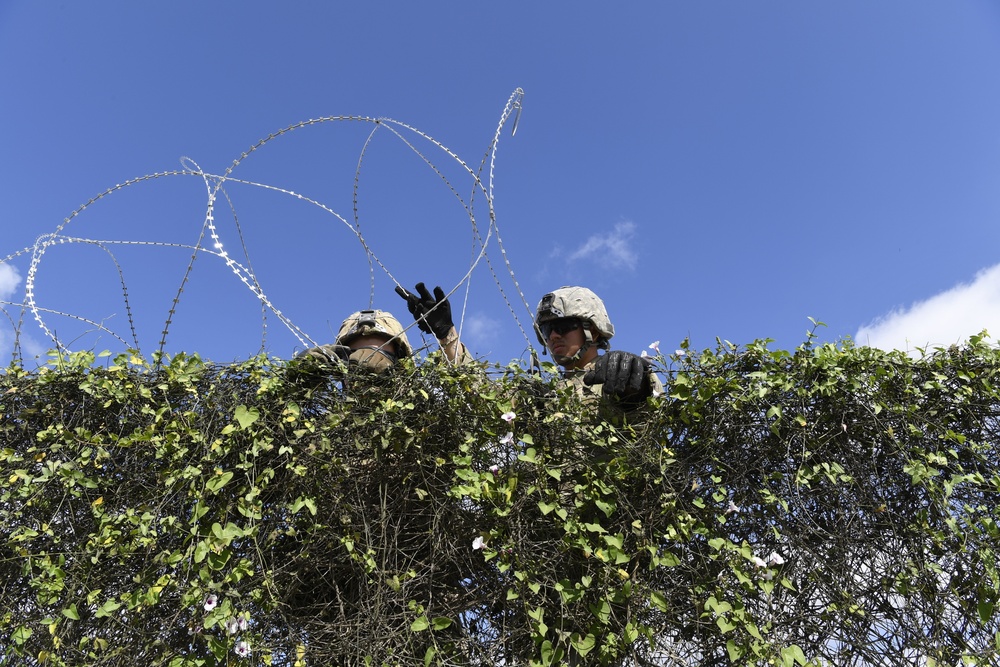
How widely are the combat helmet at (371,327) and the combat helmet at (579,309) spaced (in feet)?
2.70

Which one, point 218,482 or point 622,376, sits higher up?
point 622,376

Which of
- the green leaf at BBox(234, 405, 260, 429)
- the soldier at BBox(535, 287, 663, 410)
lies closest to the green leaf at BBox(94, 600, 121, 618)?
the green leaf at BBox(234, 405, 260, 429)

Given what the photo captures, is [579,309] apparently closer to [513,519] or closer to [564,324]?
[564,324]

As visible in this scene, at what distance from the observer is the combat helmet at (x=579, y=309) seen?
11.5 feet

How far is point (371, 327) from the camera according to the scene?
144 inches

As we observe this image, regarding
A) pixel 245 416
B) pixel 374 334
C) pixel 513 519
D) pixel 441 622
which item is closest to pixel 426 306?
pixel 374 334

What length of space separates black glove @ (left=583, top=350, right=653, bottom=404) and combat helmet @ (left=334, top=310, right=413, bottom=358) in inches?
54.8

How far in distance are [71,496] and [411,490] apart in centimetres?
132

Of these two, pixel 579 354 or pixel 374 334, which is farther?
pixel 374 334

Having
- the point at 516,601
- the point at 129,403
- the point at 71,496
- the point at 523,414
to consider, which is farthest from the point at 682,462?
the point at 71,496

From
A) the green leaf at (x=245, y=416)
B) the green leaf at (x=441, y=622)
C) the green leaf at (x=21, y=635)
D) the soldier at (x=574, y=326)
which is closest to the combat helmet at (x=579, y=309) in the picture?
the soldier at (x=574, y=326)

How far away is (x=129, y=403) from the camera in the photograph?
2.57 m

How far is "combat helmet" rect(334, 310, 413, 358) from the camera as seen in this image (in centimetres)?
366

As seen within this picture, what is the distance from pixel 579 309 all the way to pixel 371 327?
1.17m
